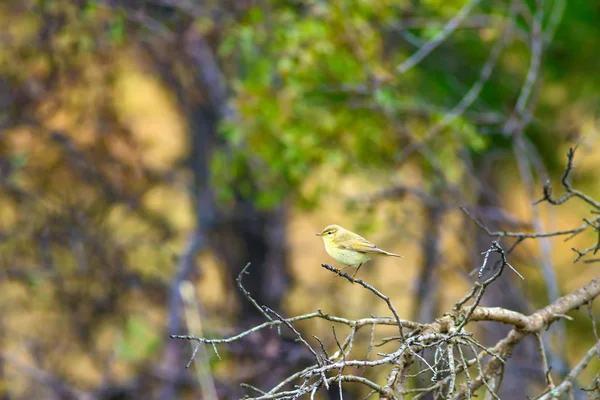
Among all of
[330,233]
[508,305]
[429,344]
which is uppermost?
[508,305]

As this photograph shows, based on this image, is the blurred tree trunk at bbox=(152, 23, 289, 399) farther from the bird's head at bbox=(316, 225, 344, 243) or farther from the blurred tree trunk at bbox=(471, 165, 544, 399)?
the bird's head at bbox=(316, 225, 344, 243)

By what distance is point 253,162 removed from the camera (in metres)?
8.88

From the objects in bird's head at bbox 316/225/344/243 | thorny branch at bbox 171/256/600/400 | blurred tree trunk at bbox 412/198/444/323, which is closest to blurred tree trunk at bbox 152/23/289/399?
blurred tree trunk at bbox 412/198/444/323

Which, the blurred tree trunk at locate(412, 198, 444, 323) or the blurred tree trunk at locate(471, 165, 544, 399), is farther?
the blurred tree trunk at locate(412, 198, 444, 323)

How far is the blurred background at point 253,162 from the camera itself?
782cm

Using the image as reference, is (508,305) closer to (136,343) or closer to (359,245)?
(136,343)

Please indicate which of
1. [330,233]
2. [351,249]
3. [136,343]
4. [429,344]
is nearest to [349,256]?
[351,249]

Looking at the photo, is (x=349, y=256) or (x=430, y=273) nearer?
(x=349, y=256)

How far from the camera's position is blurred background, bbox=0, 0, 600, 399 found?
7820 millimetres

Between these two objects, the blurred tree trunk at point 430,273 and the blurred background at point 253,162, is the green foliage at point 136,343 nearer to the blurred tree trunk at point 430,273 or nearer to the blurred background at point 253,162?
the blurred background at point 253,162

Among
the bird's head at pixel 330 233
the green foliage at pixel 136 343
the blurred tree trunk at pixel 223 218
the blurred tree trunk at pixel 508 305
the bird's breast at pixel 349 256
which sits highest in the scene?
the blurred tree trunk at pixel 223 218

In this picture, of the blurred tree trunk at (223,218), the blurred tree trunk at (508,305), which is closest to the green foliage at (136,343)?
the blurred tree trunk at (223,218)

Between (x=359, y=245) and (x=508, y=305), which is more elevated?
(x=508, y=305)

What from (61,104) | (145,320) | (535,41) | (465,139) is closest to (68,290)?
(145,320)
